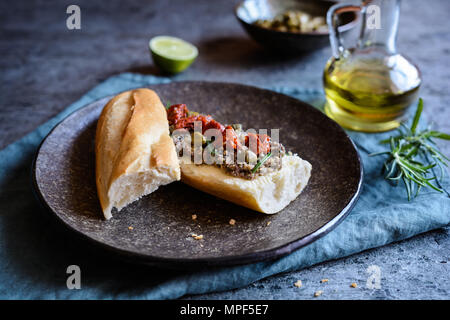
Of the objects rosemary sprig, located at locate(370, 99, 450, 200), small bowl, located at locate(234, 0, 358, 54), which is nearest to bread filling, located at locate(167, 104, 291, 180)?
rosemary sprig, located at locate(370, 99, 450, 200)

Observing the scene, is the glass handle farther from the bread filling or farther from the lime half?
the lime half

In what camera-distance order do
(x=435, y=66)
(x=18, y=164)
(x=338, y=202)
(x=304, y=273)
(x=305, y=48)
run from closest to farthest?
1. (x=304, y=273)
2. (x=338, y=202)
3. (x=18, y=164)
4. (x=305, y=48)
5. (x=435, y=66)

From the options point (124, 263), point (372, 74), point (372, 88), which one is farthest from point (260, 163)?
point (372, 74)

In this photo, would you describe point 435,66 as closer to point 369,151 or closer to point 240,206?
point 369,151

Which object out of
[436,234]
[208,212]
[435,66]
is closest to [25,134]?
[208,212]

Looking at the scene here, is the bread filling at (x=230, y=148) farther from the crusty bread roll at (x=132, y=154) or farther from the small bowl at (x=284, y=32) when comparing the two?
the small bowl at (x=284, y=32)
